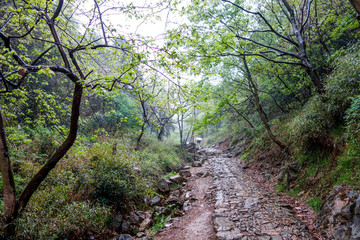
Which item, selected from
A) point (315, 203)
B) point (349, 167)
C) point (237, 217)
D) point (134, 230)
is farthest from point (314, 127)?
point (134, 230)

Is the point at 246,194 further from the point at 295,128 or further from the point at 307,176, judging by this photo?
the point at 295,128

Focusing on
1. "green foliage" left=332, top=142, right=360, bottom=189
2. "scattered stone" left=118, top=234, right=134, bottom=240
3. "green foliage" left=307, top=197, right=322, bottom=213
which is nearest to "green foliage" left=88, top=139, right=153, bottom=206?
"scattered stone" left=118, top=234, right=134, bottom=240

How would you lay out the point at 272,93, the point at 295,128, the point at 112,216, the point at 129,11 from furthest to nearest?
the point at 272,93
the point at 295,128
the point at 112,216
the point at 129,11

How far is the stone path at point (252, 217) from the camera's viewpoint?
3596 mm

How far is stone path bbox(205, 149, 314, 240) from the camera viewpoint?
3596 millimetres

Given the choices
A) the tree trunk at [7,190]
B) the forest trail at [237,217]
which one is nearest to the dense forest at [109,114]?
the tree trunk at [7,190]

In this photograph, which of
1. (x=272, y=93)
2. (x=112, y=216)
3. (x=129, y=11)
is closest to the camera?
(x=129, y=11)

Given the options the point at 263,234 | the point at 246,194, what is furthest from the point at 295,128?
the point at 263,234

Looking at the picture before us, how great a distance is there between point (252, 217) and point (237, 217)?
0.38m

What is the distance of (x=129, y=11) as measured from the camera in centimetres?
463

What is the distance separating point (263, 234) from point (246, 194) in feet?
8.23

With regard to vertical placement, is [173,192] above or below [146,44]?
below

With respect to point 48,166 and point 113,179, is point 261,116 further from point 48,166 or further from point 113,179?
point 48,166

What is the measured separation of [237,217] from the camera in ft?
14.6
